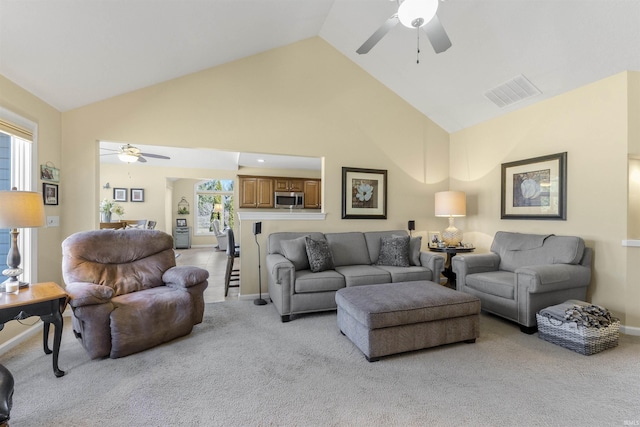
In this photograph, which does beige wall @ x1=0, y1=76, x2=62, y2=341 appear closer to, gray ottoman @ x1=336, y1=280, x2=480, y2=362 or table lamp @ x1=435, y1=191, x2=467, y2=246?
gray ottoman @ x1=336, y1=280, x2=480, y2=362

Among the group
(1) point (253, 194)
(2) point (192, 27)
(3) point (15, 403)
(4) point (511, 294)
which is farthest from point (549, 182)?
(1) point (253, 194)

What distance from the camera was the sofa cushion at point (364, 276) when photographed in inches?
128

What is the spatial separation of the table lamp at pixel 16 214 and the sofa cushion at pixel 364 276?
277 centimetres

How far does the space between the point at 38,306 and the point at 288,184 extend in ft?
20.2

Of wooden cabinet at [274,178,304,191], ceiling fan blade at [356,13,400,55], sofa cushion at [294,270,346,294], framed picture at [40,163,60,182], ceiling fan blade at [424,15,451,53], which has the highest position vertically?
ceiling fan blade at [356,13,400,55]

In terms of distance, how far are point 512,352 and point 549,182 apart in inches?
87.1

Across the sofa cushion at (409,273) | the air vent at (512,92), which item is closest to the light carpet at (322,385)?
the sofa cushion at (409,273)

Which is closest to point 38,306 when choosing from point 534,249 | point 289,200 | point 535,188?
point 534,249

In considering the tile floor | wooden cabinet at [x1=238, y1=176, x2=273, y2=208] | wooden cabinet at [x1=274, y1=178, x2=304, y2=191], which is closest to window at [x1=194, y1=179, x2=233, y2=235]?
the tile floor

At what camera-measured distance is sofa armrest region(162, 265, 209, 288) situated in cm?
273

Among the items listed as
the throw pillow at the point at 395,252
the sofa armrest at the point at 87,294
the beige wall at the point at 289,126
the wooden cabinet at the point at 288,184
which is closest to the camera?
the sofa armrest at the point at 87,294

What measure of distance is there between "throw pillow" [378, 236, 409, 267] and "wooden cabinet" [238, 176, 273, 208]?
4.50 meters

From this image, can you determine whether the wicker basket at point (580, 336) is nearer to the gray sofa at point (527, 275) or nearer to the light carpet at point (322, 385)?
the light carpet at point (322, 385)

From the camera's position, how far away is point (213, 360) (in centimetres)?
230
